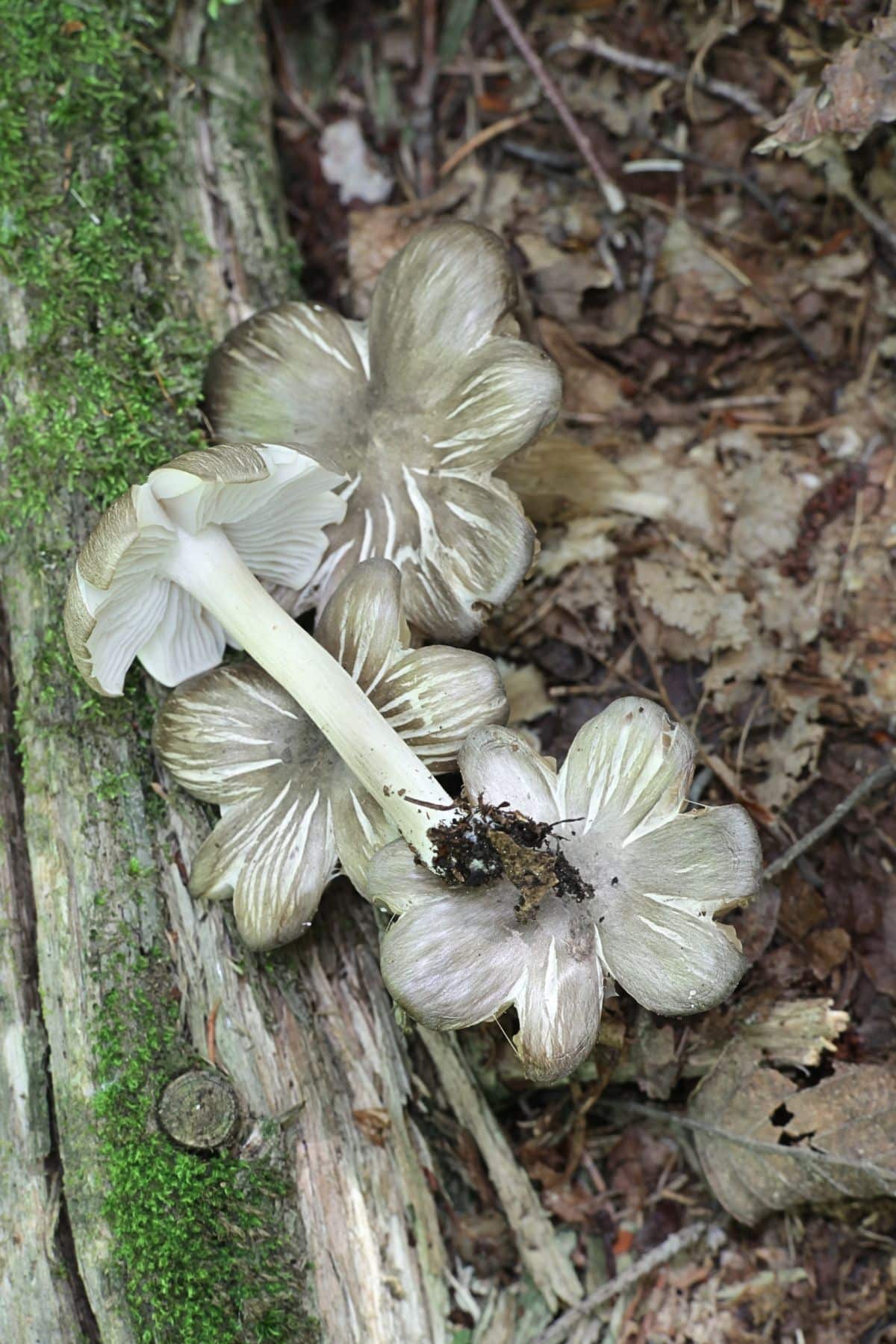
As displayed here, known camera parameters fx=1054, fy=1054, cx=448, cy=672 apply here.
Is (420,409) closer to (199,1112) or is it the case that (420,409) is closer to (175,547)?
(175,547)

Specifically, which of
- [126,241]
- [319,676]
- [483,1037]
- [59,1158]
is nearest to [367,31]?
[126,241]

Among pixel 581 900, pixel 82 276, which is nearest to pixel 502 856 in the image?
pixel 581 900

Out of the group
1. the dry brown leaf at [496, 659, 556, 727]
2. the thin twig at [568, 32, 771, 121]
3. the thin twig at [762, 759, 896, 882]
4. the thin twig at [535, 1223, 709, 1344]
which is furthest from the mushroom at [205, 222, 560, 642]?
the thin twig at [535, 1223, 709, 1344]

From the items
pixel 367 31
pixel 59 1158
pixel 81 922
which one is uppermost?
pixel 367 31

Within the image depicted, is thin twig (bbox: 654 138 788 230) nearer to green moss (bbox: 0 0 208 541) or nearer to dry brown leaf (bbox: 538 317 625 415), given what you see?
dry brown leaf (bbox: 538 317 625 415)

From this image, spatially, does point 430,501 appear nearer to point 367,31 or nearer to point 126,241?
point 126,241

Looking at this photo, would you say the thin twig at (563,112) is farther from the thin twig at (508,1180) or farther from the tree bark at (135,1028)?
the thin twig at (508,1180)

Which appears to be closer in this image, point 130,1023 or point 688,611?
point 130,1023
